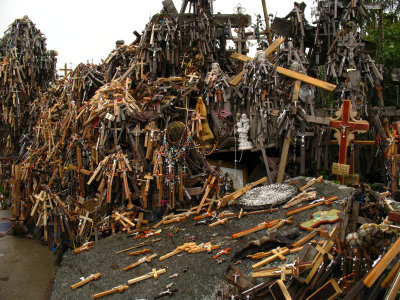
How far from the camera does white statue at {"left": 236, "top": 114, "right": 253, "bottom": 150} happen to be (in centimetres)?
1162

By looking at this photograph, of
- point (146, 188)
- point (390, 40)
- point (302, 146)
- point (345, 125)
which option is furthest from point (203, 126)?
point (390, 40)

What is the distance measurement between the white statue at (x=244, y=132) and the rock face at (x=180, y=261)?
2.36m

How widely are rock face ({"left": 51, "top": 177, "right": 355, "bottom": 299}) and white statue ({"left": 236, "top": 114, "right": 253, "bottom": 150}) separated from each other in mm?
2363

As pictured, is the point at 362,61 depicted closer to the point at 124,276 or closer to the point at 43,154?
the point at 124,276

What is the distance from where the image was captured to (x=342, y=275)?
16.3 feet

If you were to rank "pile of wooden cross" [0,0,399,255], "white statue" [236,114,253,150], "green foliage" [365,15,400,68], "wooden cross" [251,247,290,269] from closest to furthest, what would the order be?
"wooden cross" [251,247,290,269], "pile of wooden cross" [0,0,399,255], "white statue" [236,114,253,150], "green foliage" [365,15,400,68]

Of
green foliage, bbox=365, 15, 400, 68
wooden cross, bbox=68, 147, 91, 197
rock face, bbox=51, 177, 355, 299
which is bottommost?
rock face, bbox=51, 177, 355, 299

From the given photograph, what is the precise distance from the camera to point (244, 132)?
11.6 metres

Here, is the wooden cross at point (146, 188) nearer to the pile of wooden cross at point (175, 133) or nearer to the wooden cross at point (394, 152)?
the pile of wooden cross at point (175, 133)

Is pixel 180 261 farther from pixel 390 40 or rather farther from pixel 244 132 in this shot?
pixel 390 40

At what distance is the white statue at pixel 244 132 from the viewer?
11.6 meters

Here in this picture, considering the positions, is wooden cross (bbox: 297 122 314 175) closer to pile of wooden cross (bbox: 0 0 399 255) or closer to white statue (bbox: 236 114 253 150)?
pile of wooden cross (bbox: 0 0 399 255)

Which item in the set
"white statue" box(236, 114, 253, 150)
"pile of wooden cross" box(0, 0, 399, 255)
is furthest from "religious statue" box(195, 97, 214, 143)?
"white statue" box(236, 114, 253, 150)

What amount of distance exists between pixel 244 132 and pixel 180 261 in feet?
17.6
